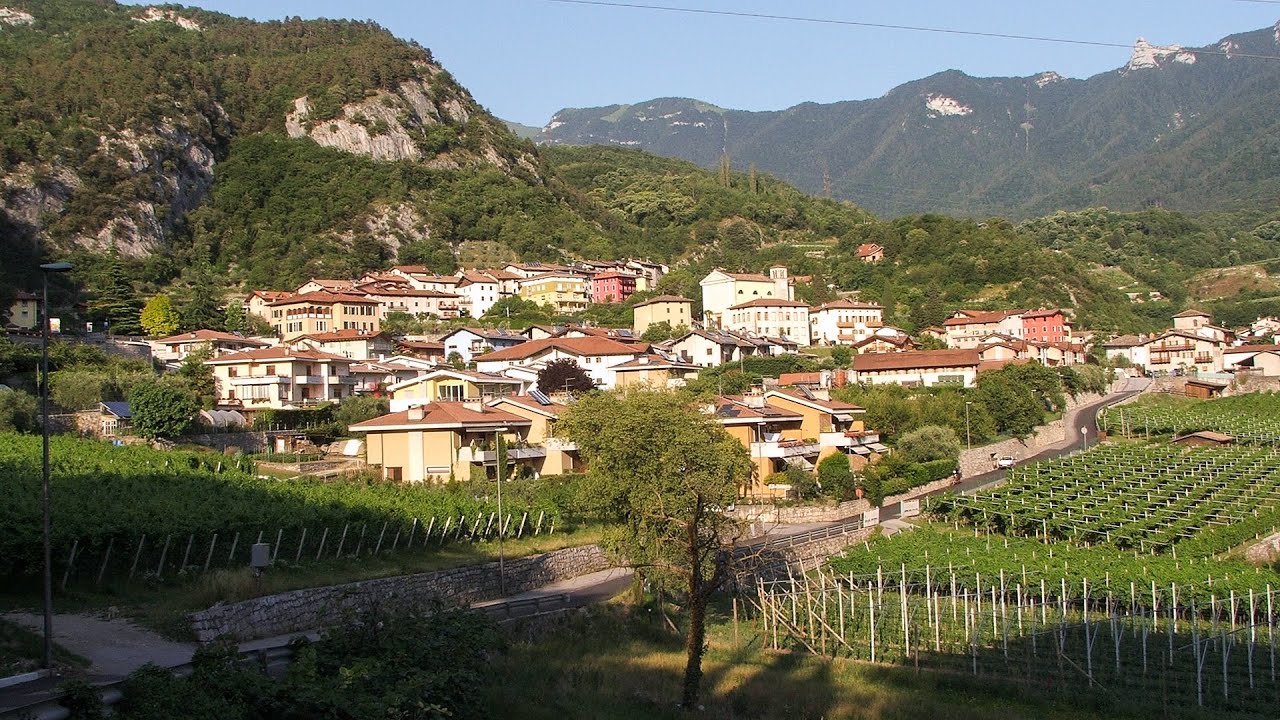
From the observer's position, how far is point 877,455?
44.2 m

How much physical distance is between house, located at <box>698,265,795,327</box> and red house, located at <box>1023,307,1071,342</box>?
18.3 m

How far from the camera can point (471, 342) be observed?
65125 millimetres

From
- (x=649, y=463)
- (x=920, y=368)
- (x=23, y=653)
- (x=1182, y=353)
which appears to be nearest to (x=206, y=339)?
(x=649, y=463)

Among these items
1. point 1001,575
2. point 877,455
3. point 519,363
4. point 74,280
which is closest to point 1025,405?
point 877,455

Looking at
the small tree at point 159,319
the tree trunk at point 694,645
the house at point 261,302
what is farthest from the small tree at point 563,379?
the house at point 261,302

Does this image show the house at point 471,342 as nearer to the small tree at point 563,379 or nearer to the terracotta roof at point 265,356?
the terracotta roof at point 265,356

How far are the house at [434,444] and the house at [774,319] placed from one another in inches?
1757

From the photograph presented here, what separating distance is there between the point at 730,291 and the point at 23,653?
233 ft

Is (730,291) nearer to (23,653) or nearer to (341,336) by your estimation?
(341,336)

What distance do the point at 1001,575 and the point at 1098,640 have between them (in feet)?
10.5

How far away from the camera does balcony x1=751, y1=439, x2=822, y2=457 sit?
128 feet

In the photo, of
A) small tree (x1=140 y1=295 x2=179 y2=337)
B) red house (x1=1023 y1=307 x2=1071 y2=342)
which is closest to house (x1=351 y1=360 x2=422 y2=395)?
small tree (x1=140 y1=295 x2=179 y2=337)

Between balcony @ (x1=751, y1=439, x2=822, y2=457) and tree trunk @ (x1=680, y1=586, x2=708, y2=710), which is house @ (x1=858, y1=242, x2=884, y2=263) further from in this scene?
tree trunk @ (x1=680, y1=586, x2=708, y2=710)

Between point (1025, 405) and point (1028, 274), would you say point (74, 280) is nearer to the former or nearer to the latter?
point (1025, 405)
